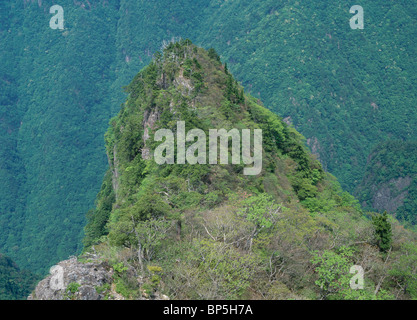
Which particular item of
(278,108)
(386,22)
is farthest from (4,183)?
(386,22)

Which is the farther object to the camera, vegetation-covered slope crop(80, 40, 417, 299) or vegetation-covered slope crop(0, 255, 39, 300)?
vegetation-covered slope crop(0, 255, 39, 300)

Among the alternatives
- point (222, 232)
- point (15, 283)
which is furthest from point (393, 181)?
point (222, 232)

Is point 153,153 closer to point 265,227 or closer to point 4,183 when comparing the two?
point 265,227

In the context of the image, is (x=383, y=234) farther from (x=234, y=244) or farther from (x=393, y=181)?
(x=393, y=181)

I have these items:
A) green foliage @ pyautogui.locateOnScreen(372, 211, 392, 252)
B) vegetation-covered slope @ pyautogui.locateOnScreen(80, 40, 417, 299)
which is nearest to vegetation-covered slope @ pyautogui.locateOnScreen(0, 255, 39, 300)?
vegetation-covered slope @ pyautogui.locateOnScreen(80, 40, 417, 299)

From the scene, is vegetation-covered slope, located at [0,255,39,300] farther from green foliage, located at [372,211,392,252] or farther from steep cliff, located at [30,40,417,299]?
green foliage, located at [372,211,392,252]

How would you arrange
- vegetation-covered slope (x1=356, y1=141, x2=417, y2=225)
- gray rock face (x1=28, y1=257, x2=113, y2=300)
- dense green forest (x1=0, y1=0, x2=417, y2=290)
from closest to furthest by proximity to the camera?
gray rock face (x1=28, y1=257, x2=113, y2=300) < vegetation-covered slope (x1=356, y1=141, x2=417, y2=225) < dense green forest (x1=0, y1=0, x2=417, y2=290)

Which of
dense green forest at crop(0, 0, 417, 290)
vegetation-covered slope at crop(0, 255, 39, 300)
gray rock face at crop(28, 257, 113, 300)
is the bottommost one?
vegetation-covered slope at crop(0, 255, 39, 300)

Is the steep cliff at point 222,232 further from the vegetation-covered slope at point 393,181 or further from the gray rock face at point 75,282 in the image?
the vegetation-covered slope at point 393,181
